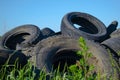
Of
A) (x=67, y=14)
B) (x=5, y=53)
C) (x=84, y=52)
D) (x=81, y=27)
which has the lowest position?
(x=81, y=27)

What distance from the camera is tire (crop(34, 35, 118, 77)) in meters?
6.77

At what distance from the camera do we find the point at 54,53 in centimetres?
711

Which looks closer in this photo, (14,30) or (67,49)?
(67,49)

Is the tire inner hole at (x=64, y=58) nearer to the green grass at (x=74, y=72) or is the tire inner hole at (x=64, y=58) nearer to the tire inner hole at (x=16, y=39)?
the tire inner hole at (x=16, y=39)

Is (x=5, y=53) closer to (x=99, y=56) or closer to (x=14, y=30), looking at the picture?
(x=99, y=56)

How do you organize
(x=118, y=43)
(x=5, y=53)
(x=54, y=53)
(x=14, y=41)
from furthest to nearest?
1. (x=14, y=41)
2. (x=118, y=43)
3. (x=54, y=53)
4. (x=5, y=53)

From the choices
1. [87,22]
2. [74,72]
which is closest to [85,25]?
[87,22]

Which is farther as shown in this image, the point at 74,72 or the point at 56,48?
the point at 56,48

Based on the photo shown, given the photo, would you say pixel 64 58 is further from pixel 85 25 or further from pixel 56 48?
pixel 85 25

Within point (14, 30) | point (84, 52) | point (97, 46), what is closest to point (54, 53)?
point (97, 46)

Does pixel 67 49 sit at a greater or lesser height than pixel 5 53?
lesser

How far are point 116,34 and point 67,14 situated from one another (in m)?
1.91

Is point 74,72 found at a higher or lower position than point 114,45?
higher

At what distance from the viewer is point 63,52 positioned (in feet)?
24.2
